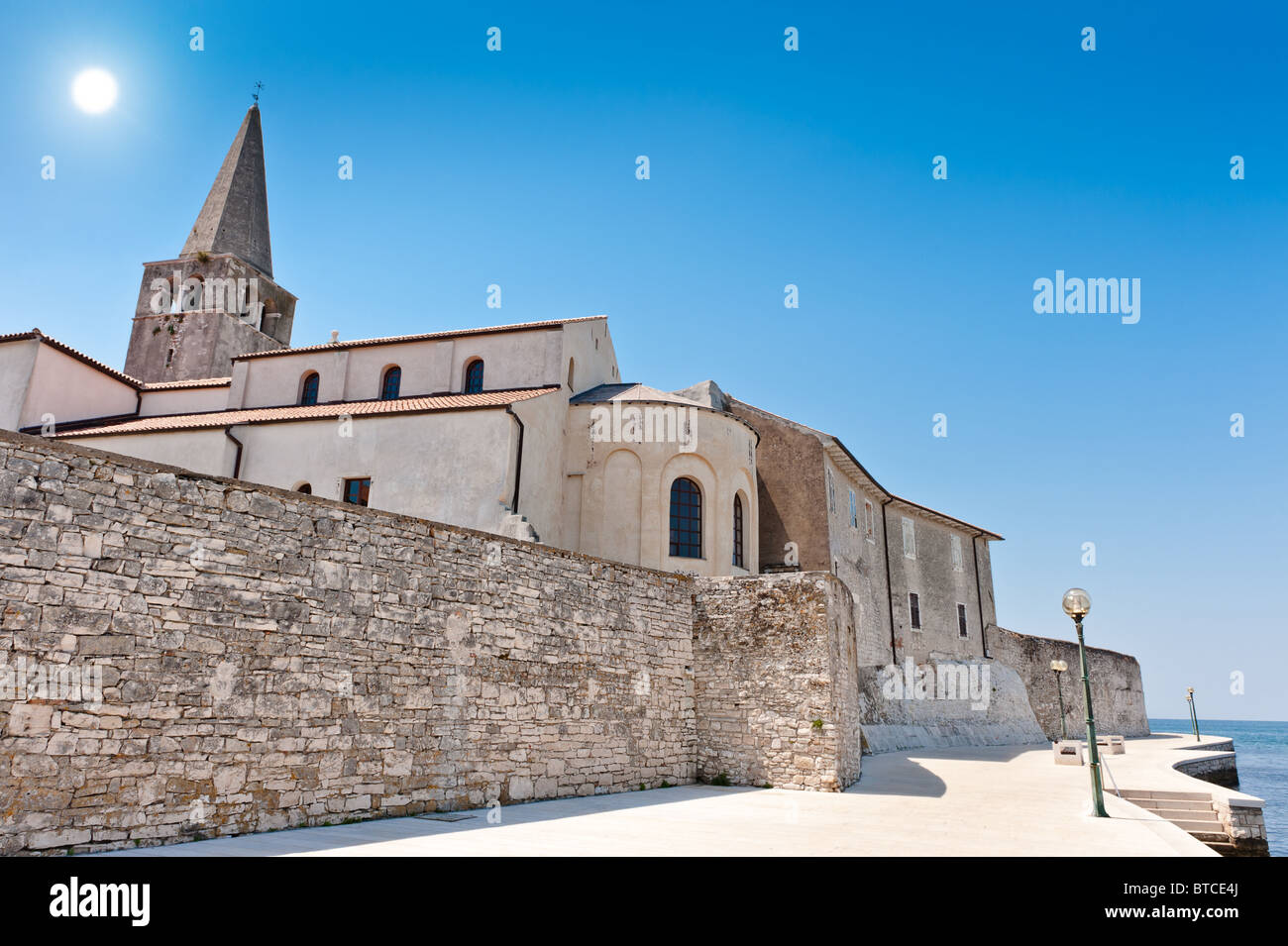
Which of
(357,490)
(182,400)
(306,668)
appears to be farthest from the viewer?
(182,400)

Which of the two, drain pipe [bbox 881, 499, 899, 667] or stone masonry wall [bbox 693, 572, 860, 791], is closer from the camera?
stone masonry wall [bbox 693, 572, 860, 791]

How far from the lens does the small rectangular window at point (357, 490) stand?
20062mm

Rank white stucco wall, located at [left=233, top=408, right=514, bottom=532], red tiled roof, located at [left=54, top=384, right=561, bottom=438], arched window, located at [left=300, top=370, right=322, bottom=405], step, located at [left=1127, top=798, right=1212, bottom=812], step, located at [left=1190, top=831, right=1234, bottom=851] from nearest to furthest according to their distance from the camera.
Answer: step, located at [left=1190, top=831, right=1234, bottom=851]
step, located at [left=1127, top=798, right=1212, bottom=812]
white stucco wall, located at [left=233, top=408, right=514, bottom=532]
red tiled roof, located at [left=54, top=384, right=561, bottom=438]
arched window, located at [left=300, top=370, right=322, bottom=405]

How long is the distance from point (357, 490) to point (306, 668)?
12.0 m

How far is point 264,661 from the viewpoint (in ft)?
28.1

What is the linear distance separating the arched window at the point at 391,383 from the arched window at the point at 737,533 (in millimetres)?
11605

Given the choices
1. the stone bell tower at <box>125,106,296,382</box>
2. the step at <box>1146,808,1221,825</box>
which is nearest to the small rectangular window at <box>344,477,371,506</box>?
the step at <box>1146,808,1221,825</box>

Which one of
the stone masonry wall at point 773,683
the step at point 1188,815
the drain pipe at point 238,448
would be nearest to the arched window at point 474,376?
the drain pipe at point 238,448

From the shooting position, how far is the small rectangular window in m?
20.1

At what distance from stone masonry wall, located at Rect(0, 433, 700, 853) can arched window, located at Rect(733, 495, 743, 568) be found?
1080cm

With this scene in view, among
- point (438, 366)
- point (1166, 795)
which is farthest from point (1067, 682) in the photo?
point (438, 366)

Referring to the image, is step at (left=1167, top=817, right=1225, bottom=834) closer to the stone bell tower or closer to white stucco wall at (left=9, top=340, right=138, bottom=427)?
white stucco wall at (left=9, top=340, right=138, bottom=427)

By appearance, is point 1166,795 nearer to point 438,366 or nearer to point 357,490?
point 357,490
